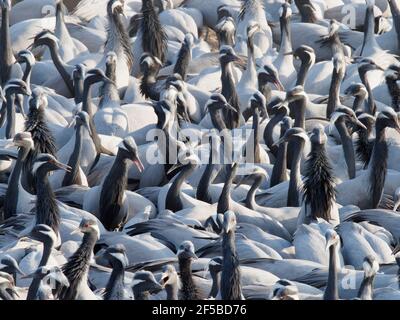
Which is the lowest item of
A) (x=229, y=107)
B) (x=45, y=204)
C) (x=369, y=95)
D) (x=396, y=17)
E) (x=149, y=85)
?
(x=396, y=17)

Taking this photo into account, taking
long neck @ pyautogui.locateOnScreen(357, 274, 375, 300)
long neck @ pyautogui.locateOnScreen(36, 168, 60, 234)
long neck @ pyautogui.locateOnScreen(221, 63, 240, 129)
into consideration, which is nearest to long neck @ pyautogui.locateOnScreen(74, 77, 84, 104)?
long neck @ pyautogui.locateOnScreen(221, 63, 240, 129)

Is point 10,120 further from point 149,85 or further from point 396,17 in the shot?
point 396,17

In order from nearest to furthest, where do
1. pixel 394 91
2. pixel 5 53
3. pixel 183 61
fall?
pixel 394 91 → pixel 183 61 → pixel 5 53

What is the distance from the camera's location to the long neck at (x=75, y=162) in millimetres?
10414

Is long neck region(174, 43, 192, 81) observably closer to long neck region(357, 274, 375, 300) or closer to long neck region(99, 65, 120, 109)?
long neck region(99, 65, 120, 109)

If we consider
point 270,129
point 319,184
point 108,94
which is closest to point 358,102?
point 270,129

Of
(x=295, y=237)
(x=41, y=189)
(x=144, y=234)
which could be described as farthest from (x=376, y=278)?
(x=41, y=189)

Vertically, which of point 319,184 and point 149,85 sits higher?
point 319,184

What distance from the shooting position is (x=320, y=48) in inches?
530

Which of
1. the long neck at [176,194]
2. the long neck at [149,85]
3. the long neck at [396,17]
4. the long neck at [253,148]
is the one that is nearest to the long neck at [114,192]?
the long neck at [176,194]

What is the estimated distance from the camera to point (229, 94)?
1165cm

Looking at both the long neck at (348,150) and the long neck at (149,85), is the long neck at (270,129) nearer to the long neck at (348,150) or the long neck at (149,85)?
the long neck at (348,150)

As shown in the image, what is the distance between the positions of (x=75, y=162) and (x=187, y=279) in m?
2.06

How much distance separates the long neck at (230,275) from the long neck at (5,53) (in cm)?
430
